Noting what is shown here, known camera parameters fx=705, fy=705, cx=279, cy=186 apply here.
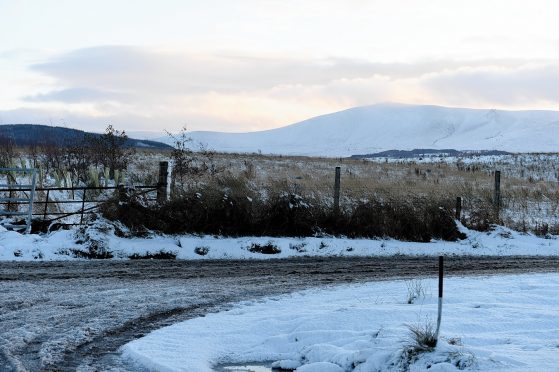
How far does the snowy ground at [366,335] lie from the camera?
6379mm

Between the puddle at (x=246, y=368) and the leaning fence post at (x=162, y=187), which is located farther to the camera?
the leaning fence post at (x=162, y=187)

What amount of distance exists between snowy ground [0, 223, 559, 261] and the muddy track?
1236 millimetres

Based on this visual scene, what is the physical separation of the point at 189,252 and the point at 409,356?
11.2 meters

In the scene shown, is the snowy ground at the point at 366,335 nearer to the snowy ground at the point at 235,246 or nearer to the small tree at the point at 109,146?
the snowy ground at the point at 235,246

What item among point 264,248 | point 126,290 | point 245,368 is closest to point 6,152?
point 264,248

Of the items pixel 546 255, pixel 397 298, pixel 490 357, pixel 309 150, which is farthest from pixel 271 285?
pixel 309 150

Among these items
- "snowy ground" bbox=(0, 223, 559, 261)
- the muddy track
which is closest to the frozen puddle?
the muddy track

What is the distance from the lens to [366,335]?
291 inches

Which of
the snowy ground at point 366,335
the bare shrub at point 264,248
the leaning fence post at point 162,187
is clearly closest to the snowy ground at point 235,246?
the bare shrub at point 264,248

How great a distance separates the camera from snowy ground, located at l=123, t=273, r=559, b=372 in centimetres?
638

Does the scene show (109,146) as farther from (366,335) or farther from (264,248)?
(366,335)

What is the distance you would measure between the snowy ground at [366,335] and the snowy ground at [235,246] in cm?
682

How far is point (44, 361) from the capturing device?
6949 mm

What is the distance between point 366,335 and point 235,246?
1050cm
